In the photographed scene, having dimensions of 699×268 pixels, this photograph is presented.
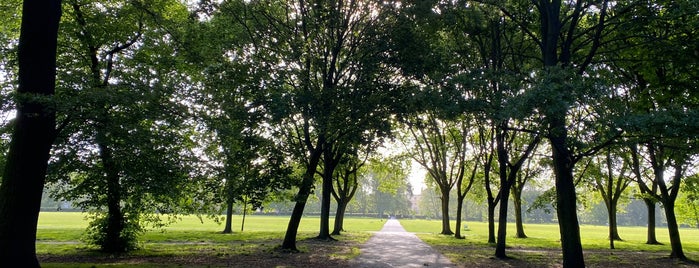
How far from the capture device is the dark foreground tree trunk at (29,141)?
9695 millimetres

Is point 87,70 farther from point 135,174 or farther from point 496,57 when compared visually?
point 496,57

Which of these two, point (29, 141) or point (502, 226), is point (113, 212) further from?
point (502, 226)

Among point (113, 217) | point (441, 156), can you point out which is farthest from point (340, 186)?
point (113, 217)

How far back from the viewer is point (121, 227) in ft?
54.6

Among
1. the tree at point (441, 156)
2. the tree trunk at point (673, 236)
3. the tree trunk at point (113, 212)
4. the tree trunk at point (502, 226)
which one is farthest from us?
the tree at point (441, 156)

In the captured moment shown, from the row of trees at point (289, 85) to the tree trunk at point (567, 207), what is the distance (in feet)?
0.16

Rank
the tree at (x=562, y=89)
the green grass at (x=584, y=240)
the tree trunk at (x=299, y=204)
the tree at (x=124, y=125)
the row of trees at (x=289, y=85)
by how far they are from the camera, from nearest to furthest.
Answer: the tree at (x=562, y=89) < the row of trees at (x=289, y=85) < the tree at (x=124, y=125) < the tree trunk at (x=299, y=204) < the green grass at (x=584, y=240)

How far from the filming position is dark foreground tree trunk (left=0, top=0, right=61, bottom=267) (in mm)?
9695

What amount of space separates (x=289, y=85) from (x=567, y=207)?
35.0 ft

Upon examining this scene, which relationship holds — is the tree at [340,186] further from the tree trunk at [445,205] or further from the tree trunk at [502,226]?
the tree trunk at [502,226]

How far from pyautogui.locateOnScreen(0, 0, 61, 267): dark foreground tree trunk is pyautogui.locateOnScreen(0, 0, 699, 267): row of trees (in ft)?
0.20

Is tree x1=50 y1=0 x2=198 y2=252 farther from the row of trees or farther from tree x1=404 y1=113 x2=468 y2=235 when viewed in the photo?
tree x1=404 y1=113 x2=468 y2=235

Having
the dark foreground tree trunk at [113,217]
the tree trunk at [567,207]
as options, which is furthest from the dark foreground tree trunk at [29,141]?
the tree trunk at [567,207]

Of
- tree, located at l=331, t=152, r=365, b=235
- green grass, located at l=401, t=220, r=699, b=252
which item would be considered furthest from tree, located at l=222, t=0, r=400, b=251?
green grass, located at l=401, t=220, r=699, b=252
